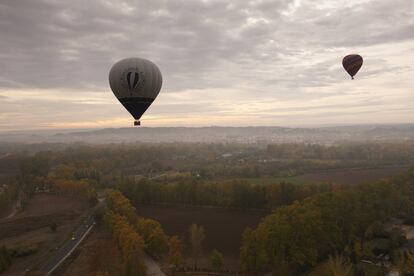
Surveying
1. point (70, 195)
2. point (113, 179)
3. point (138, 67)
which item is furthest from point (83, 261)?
point (113, 179)

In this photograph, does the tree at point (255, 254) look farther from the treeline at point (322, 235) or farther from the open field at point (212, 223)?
the open field at point (212, 223)

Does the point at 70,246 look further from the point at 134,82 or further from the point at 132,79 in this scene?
the point at 132,79

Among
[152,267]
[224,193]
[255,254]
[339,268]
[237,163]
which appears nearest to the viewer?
[339,268]

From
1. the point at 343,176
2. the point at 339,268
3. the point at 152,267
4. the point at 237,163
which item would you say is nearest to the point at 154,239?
the point at 152,267

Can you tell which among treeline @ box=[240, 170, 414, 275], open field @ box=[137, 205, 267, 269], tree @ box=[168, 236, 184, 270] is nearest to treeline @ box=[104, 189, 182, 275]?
tree @ box=[168, 236, 184, 270]

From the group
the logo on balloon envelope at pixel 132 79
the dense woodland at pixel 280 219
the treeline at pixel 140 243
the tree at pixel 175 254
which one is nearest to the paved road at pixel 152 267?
the treeline at pixel 140 243

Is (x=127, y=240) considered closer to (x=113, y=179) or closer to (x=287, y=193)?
(x=287, y=193)
